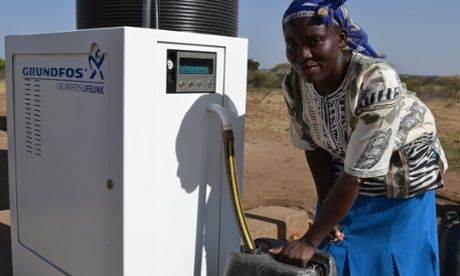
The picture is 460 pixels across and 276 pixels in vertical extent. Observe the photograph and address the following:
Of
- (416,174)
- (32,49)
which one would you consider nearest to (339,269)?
(416,174)

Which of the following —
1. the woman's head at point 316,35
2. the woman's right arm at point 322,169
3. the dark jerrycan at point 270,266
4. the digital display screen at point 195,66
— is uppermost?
the woman's head at point 316,35

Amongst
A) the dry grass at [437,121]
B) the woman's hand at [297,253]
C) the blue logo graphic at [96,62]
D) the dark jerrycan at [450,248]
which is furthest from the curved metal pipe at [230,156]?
the dry grass at [437,121]

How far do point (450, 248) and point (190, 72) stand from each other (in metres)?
1.61

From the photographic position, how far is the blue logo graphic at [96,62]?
2.15 m

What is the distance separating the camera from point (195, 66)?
224 cm

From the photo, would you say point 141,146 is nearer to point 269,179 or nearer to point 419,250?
point 419,250

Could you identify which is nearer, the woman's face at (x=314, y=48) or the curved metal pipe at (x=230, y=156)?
the woman's face at (x=314, y=48)

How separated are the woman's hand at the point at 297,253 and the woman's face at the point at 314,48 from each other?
0.57 m

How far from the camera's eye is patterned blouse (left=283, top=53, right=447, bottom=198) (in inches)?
67.3

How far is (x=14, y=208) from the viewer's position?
115 inches

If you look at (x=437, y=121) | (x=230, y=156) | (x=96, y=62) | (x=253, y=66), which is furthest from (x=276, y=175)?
(x=253, y=66)

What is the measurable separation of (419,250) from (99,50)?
4.90 feet

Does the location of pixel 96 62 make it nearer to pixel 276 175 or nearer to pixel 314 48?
pixel 314 48

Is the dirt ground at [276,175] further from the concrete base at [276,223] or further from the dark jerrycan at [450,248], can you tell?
the dark jerrycan at [450,248]
